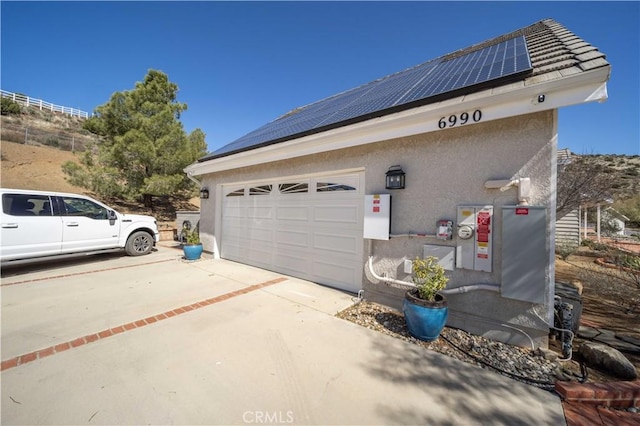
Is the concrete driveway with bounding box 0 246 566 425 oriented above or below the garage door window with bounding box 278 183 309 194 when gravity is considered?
below

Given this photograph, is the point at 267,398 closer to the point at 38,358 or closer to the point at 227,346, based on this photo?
the point at 227,346

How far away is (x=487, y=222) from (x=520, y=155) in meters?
0.96

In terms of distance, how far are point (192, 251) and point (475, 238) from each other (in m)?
7.63

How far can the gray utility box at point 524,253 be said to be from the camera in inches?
116

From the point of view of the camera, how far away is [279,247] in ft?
21.1

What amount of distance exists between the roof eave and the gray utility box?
1.27 metres

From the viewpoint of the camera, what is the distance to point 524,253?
9.96ft

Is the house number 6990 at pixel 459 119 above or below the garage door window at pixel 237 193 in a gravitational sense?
above

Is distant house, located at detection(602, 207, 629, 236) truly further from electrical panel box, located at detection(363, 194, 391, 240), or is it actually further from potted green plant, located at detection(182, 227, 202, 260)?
potted green plant, located at detection(182, 227, 202, 260)

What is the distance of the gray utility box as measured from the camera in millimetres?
2943

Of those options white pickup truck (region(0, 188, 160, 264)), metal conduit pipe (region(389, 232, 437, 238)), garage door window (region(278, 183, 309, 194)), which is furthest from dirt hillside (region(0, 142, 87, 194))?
metal conduit pipe (region(389, 232, 437, 238))

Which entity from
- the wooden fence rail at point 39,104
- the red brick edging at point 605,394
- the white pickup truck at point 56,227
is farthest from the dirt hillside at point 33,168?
the red brick edging at point 605,394

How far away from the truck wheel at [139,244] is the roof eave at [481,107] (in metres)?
6.53

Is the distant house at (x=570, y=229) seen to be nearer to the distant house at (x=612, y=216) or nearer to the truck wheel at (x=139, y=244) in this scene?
the distant house at (x=612, y=216)
